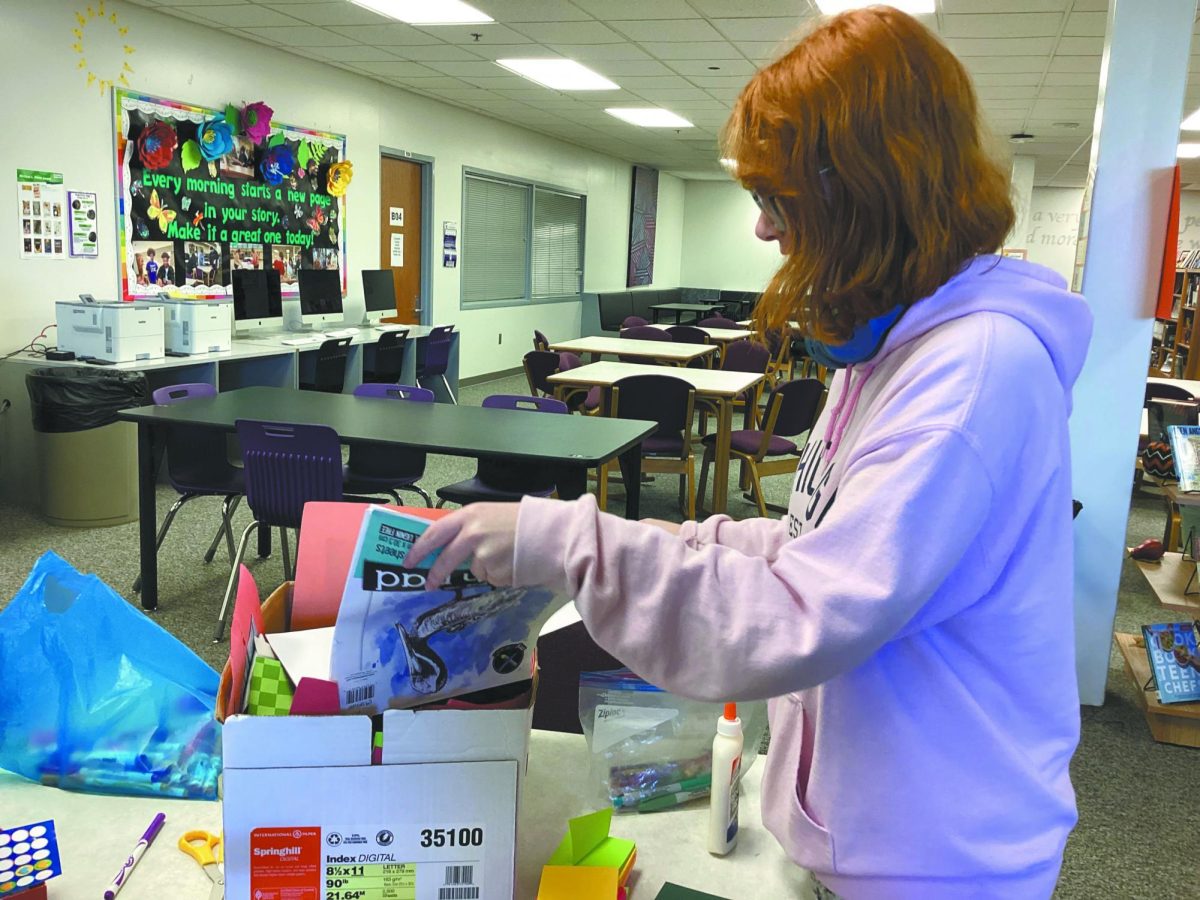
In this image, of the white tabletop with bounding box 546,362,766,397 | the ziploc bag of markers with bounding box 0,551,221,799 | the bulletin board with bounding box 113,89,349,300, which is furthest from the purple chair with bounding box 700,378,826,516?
the ziploc bag of markers with bounding box 0,551,221,799

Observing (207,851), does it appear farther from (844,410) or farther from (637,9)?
(637,9)

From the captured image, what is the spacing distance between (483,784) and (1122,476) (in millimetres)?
2801

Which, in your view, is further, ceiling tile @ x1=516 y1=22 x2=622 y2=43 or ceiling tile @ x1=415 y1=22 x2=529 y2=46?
ceiling tile @ x1=415 y1=22 x2=529 y2=46

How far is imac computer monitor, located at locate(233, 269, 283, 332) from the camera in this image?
600 cm

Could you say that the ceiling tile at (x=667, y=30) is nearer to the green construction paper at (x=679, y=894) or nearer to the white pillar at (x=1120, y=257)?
the white pillar at (x=1120, y=257)

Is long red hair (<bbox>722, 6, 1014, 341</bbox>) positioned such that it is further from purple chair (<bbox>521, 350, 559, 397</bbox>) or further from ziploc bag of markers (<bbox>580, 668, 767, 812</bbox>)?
purple chair (<bbox>521, 350, 559, 397</bbox>)

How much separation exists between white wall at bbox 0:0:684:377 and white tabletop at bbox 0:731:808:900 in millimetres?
4661

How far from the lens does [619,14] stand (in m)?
5.39

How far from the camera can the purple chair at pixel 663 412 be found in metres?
4.88

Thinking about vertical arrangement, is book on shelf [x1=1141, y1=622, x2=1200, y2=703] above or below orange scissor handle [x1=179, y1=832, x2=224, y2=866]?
below

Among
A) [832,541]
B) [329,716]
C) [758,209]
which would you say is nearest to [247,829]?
[329,716]

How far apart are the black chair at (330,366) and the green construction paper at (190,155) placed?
1327 mm

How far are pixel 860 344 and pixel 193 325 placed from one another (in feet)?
16.5

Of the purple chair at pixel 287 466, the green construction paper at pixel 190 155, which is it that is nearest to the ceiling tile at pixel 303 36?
the green construction paper at pixel 190 155
